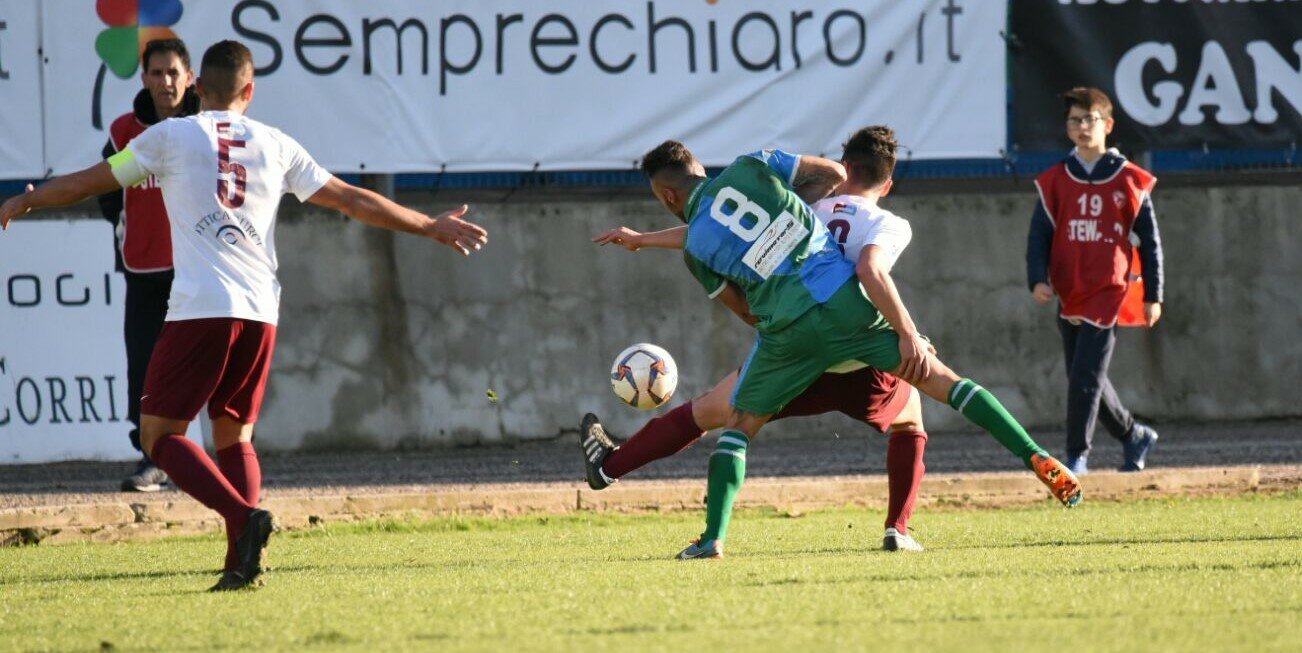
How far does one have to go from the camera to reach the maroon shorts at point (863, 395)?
689cm

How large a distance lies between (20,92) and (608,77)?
3718mm

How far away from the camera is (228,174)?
6055mm

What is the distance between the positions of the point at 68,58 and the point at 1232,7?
7586mm

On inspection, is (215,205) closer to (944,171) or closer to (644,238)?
(644,238)

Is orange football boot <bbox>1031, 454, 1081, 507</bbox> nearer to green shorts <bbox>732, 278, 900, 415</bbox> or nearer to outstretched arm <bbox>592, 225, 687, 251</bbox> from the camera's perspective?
green shorts <bbox>732, 278, 900, 415</bbox>

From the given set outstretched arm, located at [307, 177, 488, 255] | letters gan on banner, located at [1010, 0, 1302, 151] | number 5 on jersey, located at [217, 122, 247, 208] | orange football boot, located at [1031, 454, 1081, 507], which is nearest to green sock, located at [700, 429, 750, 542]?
orange football boot, located at [1031, 454, 1081, 507]

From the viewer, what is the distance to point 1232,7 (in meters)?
12.1

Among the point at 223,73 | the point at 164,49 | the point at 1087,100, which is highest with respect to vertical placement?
the point at 164,49

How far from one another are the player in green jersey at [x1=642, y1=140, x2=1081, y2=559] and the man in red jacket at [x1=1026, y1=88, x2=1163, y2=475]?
330cm

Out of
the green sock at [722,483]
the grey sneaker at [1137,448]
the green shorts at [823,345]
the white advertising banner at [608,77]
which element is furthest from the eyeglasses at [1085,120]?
the green sock at [722,483]

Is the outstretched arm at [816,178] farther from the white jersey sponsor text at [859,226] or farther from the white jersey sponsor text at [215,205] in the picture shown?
the white jersey sponsor text at [215,205]

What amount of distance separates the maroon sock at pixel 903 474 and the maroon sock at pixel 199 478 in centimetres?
247

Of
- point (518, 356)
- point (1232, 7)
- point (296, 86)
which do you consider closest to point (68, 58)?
point (296, 86)

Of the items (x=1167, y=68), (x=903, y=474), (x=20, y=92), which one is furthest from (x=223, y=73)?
(x=1167, y=68)
